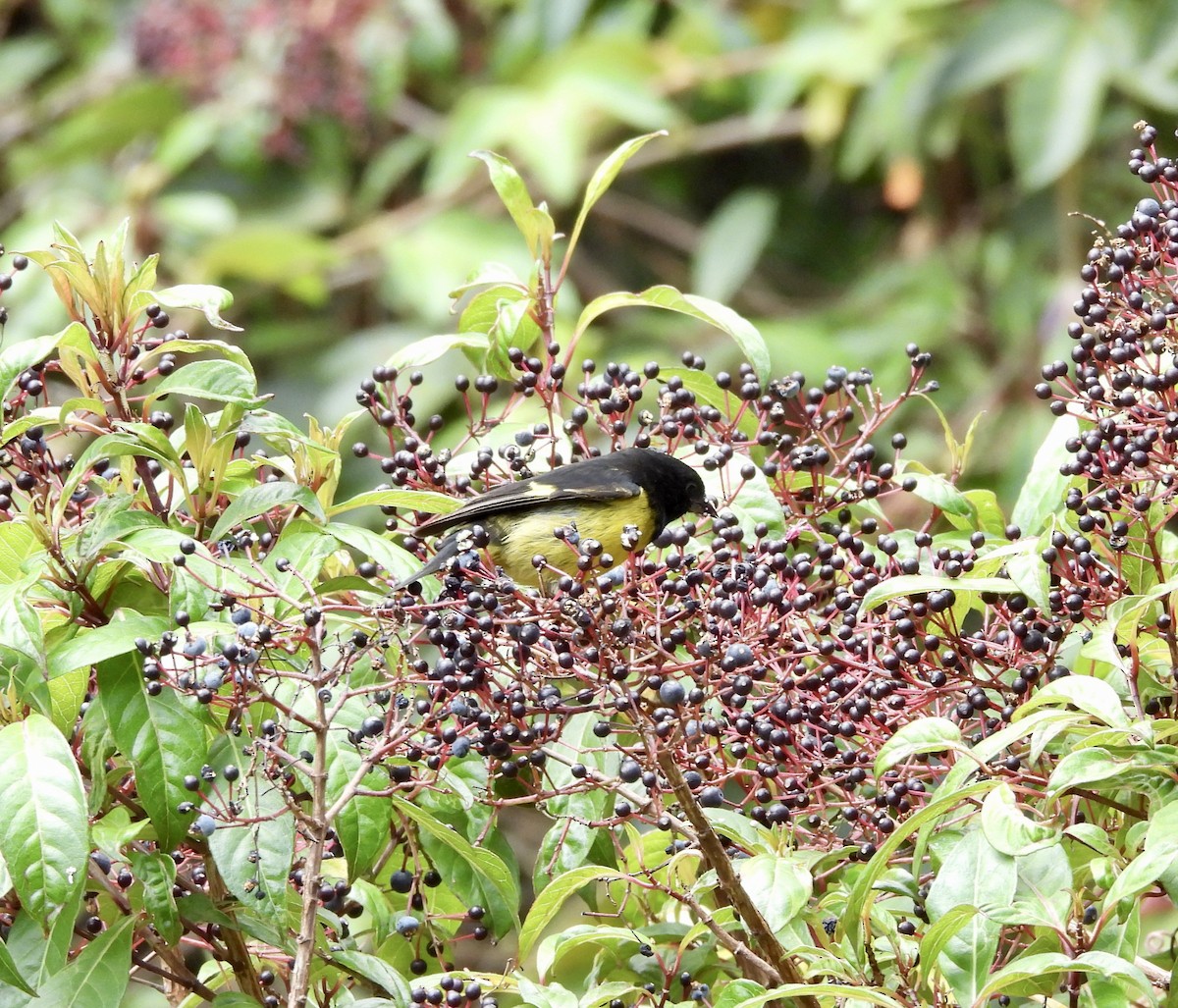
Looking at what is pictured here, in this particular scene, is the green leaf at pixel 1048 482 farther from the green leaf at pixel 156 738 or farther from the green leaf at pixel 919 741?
the green leaf at pixel 156 738

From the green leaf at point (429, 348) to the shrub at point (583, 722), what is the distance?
0.15m

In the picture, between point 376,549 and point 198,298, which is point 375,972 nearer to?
point 376,549

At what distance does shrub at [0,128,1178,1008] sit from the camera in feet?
5.58

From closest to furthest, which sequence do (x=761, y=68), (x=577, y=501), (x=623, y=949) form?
1. (x=623, y=949)
2. (x=577, y=501)
3. (x=761, y=68)

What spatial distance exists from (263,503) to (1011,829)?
94 centimetres

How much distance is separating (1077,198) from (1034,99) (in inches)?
22.8

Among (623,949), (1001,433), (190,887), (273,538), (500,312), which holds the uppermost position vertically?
(500,312)

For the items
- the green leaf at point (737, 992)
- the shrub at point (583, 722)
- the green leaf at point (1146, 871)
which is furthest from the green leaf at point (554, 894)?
the green leaf at point (1146, 871)

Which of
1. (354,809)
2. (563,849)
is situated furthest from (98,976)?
(563,849)

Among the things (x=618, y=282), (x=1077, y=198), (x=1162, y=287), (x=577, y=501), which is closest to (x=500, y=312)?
(x=577, y=501)

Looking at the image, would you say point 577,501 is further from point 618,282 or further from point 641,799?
point 618,282

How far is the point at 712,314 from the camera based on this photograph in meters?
2.31

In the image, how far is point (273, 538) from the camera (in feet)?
7.45

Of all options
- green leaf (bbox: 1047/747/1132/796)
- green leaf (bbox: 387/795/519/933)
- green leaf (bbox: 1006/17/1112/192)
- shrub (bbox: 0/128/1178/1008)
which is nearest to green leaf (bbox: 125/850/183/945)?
shrub (bbox: 0/128/1178/1008)
